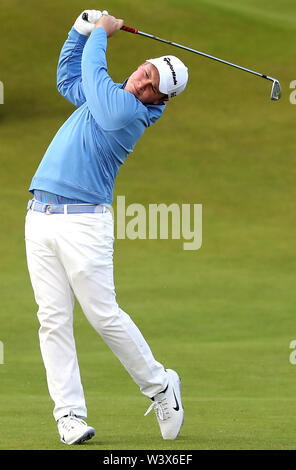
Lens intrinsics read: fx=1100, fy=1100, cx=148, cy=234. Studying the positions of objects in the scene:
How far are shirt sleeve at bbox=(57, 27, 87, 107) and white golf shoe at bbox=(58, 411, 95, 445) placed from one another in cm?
184

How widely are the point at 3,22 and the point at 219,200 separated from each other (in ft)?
30.7

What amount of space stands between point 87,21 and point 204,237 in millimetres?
11903

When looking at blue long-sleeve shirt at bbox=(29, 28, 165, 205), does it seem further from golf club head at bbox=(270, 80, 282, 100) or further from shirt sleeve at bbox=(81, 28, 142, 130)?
golf club head at bbox=(270, 80, 282, 100)

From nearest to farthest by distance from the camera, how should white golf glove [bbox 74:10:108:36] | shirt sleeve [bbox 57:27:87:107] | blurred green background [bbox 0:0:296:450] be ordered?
white golf glove [bbox 74:10:108:36] → shirt sleeve [bbox 57:27:87:107] → blurred green background [bbox 0:0:296:450]

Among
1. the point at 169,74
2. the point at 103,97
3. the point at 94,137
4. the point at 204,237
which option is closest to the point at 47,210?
the point at 94,137

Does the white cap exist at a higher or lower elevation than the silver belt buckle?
higher

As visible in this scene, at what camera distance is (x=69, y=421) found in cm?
575

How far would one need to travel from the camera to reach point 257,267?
16672 millimetres

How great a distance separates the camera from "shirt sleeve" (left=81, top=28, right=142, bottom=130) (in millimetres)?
5633

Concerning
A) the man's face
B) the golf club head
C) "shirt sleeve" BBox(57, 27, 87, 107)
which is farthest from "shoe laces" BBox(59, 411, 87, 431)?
the golf club head

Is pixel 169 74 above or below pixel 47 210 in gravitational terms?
above

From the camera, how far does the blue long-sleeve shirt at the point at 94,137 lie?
5.65m

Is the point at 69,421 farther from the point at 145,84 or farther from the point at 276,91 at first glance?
the point at 276,91

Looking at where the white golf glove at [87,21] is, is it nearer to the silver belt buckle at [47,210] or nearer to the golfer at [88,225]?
the golfer at [88,225]
